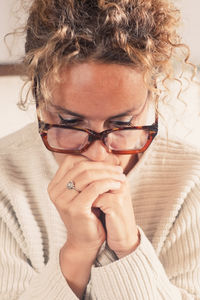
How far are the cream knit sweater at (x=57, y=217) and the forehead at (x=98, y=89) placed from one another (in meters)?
0.27

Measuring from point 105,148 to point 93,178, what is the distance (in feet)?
0.21

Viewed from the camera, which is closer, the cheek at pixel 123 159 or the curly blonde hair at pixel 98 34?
the curly blonde hair at pixel 98 34

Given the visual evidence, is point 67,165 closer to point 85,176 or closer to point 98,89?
point 85,176

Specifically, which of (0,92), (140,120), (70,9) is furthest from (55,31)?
(0,92)

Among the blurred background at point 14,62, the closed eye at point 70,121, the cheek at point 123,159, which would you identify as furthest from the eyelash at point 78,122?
the blurred background at point 14,62

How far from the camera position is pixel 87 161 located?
770 millimetres

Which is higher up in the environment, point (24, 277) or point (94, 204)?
point (94, 204)

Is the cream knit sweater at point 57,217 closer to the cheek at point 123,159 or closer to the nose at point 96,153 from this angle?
the cheek at point 123,159

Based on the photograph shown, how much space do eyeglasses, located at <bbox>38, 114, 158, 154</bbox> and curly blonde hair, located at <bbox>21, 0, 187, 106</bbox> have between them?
70mm

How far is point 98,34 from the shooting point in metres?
0.75

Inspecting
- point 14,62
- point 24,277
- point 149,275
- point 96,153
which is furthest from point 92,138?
point 14,62

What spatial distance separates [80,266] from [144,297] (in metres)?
0.14

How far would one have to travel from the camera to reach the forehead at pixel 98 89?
28.4 inches

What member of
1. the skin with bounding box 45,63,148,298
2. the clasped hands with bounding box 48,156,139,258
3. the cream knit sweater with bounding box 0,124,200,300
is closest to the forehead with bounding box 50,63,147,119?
the skin with bounding box 45,63,148,298
